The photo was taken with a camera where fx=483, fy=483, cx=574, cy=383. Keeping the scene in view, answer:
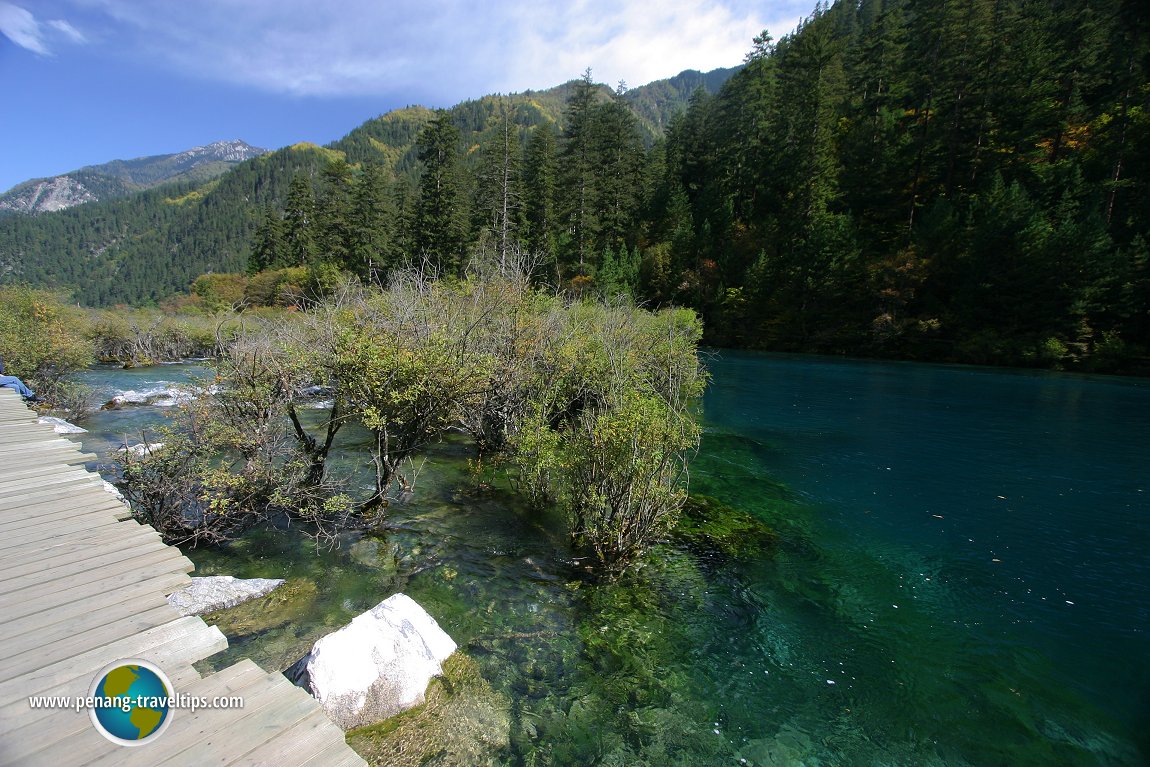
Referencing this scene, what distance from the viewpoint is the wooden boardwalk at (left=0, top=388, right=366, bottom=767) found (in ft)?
8.57

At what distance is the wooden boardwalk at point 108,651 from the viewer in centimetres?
261

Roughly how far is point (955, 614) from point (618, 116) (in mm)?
62331

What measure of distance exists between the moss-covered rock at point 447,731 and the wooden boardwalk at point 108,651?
5.53 ft

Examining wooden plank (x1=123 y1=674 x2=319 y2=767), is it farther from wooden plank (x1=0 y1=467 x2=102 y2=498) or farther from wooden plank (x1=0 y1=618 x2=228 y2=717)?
wooden plank (x1=0 y1=467 x2=102 y2=498)

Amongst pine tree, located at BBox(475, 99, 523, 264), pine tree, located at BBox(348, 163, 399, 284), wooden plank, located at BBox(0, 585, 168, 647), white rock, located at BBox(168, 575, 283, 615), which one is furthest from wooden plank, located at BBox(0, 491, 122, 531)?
pine tree, located at BBox(348, 163, 399, 284)

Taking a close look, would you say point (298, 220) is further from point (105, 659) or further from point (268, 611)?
point (105, 659)

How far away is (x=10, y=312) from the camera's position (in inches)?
660

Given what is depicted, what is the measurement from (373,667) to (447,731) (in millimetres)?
922

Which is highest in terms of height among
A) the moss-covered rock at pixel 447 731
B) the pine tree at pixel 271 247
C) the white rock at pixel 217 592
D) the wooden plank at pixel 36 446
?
the pine tree at pixel 271 247

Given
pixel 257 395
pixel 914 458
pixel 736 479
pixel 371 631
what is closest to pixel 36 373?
pixel 257 395

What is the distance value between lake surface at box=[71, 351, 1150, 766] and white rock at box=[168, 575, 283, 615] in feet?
1.40

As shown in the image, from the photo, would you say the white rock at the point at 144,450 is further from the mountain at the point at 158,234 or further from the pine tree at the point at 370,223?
the mountain at the point at 158,234

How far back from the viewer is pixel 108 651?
3.27 meters

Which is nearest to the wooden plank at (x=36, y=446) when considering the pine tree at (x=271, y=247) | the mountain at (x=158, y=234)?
the pine tree at (x=271, y=247)
